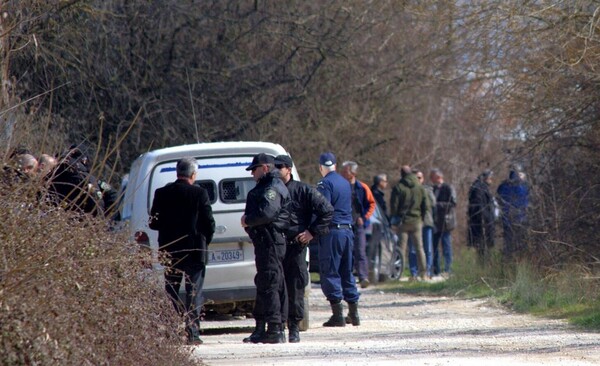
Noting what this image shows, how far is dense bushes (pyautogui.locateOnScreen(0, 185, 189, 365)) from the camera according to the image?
6734 millimetres

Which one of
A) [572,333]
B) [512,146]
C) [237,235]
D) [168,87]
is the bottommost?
[572,333]

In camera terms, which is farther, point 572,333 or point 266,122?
point 266,122

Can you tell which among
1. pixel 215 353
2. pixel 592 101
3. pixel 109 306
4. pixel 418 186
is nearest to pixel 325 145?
pixel 418 186

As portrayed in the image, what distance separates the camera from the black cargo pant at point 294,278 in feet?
39.3

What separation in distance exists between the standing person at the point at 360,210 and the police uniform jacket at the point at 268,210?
4371 millimetres

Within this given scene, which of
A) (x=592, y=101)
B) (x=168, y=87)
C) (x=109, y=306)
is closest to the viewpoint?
(x=109, y=306)

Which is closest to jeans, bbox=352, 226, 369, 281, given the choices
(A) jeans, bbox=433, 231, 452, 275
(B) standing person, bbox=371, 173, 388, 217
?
(B) standing person, bbox=371, 173, 388, 217

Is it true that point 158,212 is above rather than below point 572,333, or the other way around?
above

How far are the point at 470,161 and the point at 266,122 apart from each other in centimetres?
1305

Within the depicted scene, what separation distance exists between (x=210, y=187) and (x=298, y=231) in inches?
47.3

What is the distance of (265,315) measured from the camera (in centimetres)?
1159

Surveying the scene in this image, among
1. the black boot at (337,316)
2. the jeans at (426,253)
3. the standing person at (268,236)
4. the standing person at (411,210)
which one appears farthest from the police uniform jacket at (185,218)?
the jeans at (426,253)

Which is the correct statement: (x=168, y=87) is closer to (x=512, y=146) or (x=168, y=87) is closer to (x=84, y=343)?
(x=512, y=146)

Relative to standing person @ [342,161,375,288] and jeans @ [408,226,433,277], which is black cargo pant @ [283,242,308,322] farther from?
jeans @ [408,226,433,277]
